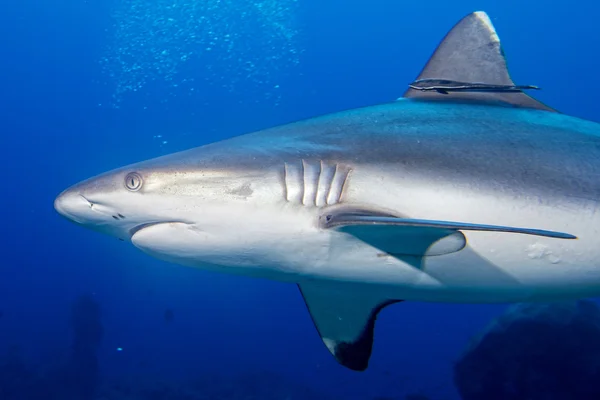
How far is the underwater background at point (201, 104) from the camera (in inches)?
1767

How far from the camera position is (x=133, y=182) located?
6.42 feet

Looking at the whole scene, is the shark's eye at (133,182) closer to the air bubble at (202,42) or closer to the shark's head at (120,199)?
the shark's head at (120,199)

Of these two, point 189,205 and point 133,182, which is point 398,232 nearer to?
point 189,205

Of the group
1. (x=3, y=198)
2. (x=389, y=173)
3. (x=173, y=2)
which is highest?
(x=173, y=2)

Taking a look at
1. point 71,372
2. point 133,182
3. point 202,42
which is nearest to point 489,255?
point 133,182

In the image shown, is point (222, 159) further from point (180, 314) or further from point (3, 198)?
point (3, 198)

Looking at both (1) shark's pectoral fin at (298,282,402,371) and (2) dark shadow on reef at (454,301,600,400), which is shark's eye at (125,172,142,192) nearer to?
(1) shark's pectoral fin at (298,282,402,371)

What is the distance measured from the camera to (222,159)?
2.11 meters

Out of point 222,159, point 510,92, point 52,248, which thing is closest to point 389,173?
point 222,159

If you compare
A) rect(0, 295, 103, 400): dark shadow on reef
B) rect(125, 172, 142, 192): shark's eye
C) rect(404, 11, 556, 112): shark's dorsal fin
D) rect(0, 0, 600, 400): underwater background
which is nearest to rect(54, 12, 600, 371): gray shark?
rect(125, 172, 142, 192): shark's eye

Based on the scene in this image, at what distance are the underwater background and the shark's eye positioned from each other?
1346 inches

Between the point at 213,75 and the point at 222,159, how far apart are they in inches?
2514

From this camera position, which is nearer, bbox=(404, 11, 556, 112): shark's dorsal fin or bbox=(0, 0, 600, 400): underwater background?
bbox=(404, 11, 556, 112): shark's dorsal fin

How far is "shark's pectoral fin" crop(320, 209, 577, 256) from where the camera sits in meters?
1.82
